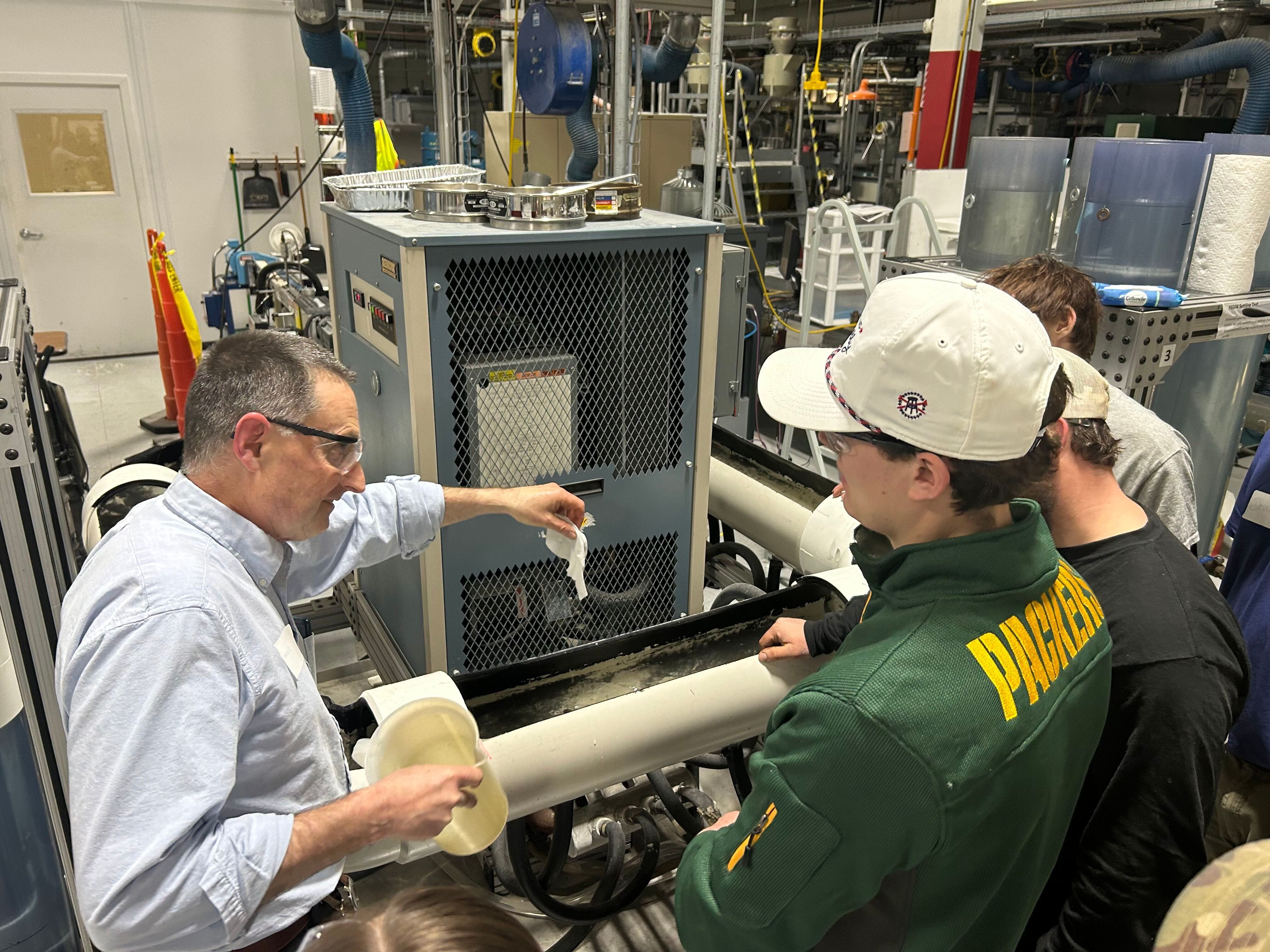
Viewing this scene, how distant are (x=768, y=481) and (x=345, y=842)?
148cm

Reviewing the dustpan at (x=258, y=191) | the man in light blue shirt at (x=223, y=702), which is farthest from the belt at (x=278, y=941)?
the dustpan at (x=258, y=191)

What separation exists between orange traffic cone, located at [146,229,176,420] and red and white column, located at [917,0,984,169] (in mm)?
4123

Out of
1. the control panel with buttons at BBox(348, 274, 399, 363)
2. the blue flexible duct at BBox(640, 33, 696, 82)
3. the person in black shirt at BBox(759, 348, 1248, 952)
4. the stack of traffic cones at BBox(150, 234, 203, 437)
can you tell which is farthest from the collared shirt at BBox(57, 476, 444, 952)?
the stack of traffic cones at BBox(150, 234, 203, 437)

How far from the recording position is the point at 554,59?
224 cm

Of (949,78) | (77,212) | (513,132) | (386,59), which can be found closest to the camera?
(513,132)

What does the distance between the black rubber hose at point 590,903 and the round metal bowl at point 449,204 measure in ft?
3.47

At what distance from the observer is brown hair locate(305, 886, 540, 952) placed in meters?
0.67

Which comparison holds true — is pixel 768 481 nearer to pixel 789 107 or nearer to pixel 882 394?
pixel 882 394

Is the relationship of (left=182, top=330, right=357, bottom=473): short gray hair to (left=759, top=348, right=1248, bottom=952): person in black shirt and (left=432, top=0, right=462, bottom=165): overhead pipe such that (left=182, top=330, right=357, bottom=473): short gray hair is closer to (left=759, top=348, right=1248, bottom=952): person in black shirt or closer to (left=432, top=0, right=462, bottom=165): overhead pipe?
(left=759, top=348, right=1248, bottom=952): person in black shirt

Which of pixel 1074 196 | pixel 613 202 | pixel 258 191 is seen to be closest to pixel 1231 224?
pixel 1074 196

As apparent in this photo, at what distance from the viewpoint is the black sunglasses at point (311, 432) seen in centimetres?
105

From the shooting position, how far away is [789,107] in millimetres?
8328

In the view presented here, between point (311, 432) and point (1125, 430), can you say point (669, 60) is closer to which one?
point (1125, 430)

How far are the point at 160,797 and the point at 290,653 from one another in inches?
9.1
